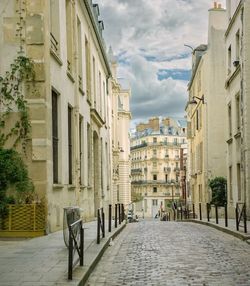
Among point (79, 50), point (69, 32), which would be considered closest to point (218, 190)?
point (79, 50)

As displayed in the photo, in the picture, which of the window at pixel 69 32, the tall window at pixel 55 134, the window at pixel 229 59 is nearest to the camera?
the tall window at pixel 55 134

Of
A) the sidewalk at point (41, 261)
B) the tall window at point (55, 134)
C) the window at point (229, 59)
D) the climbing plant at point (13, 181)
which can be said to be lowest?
the sidewalk at point (41, 261)

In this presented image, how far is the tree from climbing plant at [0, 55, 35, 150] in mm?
19034

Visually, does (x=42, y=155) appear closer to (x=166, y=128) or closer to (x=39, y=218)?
(x=39, y=218)

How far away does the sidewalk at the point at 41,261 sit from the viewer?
7.82 meters

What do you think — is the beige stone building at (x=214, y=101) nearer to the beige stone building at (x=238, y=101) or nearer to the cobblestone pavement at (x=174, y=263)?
the beige stone building at (x=238, y=101)

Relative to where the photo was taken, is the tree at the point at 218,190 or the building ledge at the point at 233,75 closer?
the building ledge at the point at 233,75

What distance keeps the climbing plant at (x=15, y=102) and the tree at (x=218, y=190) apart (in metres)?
19.0

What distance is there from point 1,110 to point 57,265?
5908 millimetres

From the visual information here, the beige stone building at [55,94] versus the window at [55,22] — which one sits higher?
the window at [55,22]

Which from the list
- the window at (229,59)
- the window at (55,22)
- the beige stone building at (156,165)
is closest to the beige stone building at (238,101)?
the window at (229,59)

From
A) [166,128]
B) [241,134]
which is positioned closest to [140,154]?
[166,128]

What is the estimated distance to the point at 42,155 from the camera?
45.4 ft

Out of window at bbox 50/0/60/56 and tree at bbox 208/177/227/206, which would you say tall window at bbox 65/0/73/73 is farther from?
tree at bbox 208/177/227/206
